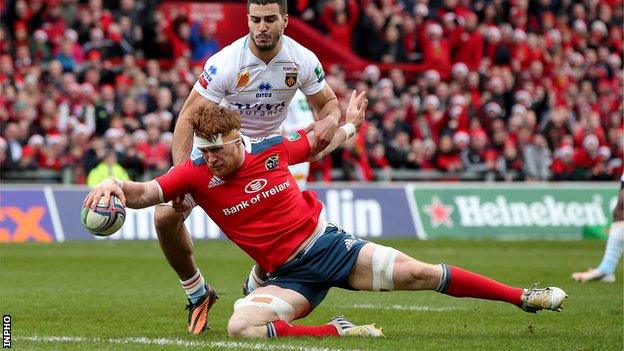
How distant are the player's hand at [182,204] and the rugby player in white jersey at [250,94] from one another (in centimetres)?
7

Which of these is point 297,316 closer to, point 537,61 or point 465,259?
point 465,259

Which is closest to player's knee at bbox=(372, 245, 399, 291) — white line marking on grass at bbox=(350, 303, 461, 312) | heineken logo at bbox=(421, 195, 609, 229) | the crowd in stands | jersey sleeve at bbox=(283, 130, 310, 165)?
jersey sleeve at bbox=(283, 130, 310, 165)

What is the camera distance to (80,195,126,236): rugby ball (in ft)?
27.1

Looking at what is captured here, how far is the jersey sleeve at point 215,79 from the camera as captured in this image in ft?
34.0

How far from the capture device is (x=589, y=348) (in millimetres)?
8812

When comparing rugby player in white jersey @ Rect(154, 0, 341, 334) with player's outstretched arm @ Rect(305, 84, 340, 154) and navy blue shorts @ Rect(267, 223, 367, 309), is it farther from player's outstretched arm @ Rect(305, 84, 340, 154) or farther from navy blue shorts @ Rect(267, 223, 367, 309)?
navy blue shorts @ Rect(267, 223, 367, 309)

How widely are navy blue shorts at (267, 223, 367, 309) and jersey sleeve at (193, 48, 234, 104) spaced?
1.70 m

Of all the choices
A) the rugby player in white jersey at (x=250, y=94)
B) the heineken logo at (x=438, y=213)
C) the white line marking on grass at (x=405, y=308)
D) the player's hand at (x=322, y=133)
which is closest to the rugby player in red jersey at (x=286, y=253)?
the player's hand at (x=322, y=133)

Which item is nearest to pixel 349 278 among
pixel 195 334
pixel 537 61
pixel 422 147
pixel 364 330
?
pixel 364 330

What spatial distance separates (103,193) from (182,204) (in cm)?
92

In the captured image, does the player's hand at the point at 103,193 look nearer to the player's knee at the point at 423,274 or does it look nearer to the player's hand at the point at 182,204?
the player's hand at the point at 182,204

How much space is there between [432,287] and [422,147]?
56.1 ft

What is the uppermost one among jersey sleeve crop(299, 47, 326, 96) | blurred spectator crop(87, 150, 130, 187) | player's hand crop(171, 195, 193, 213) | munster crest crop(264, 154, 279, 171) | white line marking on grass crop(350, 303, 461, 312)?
jersey sleeve crop(299, 47, 326, 96)

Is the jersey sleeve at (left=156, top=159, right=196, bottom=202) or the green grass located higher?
the jersey sleeve at (left=156, top=159, right=196, bottom=202)
